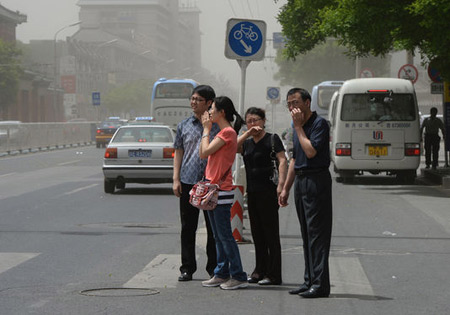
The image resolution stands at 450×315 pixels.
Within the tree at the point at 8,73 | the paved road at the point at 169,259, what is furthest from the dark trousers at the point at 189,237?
the tree at the point at 8,73

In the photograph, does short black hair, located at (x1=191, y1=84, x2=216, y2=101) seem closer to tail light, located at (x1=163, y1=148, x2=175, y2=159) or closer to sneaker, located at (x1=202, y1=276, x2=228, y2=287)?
sneaker, located at (x1=202, y1=276, x2=228, y2=287)

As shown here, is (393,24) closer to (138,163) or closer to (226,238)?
(138,163)

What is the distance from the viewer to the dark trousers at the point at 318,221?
7840 mm

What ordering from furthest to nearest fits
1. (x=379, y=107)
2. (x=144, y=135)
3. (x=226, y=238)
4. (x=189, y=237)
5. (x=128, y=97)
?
(x=128, y=97), (x=379, y=107), (x=144, y=135), (x=189, y=237), (x=226, y=238)

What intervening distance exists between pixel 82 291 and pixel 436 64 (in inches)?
619

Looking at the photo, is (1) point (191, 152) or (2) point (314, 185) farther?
(1) point (191, 152)

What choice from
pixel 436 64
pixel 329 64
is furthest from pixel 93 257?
pixel 329 64

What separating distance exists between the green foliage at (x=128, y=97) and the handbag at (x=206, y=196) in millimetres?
117435

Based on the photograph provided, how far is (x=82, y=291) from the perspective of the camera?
8.12 metres

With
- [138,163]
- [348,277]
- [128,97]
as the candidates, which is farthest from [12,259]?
[128,97]

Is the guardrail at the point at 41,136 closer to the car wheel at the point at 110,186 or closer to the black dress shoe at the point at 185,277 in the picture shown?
the car wheel at the point at 110,186

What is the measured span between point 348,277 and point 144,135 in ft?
39.9

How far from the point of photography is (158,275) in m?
9.09

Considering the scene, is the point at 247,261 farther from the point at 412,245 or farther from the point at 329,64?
the point at 329,64
